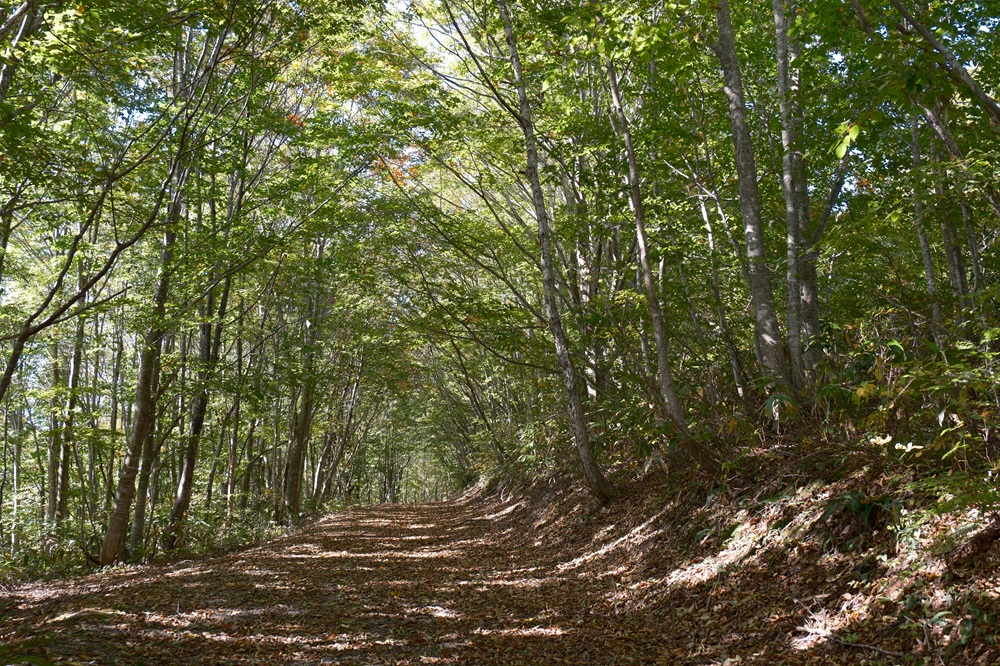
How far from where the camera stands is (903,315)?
656cm

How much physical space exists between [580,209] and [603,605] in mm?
6476

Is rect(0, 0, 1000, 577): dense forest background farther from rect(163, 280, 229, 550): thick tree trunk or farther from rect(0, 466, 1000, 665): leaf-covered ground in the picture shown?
rect(0, 466, 1000, 665): leaf-covered ground

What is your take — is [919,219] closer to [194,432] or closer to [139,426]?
[139,426]

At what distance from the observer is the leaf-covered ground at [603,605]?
369cm

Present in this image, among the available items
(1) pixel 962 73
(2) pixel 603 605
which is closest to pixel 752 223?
(1) pixel 962 73

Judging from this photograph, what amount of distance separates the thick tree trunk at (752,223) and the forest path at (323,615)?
326 centimetres

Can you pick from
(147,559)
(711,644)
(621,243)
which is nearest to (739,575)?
(711,644)

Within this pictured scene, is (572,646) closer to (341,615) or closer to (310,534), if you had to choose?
(341,615)

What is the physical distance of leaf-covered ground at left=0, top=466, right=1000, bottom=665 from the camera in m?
3.69

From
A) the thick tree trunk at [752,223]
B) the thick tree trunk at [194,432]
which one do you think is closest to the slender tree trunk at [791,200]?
the thick tree trunk at [752,223]

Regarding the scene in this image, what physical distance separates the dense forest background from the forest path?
2.22 meters

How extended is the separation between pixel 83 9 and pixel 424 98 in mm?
5284

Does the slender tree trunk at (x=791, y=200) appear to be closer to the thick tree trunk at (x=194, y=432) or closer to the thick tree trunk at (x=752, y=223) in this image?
the thick tree trunk at (x=752, y=223)

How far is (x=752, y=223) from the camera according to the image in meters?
7.04
